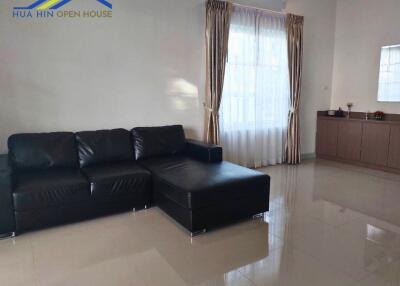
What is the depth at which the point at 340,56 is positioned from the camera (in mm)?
5656

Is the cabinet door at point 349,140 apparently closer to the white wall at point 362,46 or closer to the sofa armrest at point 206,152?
the white wall at point 362,46

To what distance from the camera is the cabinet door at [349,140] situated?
5.11 metres

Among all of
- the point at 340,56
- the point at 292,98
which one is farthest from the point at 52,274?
the point at 340,56

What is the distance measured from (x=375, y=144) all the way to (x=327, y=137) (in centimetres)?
91

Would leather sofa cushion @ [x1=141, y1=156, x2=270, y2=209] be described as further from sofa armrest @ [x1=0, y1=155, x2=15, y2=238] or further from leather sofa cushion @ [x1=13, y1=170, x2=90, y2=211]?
sofa armrest @ [x1=0, y1=155, x2=15, y2=238]

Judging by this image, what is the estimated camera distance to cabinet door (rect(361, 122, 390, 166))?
472 cm

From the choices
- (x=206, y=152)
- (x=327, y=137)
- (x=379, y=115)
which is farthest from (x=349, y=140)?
(x=206, y=152)

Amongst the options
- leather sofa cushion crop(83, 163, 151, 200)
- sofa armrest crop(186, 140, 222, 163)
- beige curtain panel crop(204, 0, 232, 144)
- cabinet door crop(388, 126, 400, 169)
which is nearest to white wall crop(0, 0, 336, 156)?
beige curtain panel crop(204, 0, 232, 144)

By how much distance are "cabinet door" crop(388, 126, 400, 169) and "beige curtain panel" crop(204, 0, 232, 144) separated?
275 centimetres

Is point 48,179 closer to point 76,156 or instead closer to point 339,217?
point 76,156

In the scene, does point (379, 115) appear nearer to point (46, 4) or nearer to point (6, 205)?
point (46, 4)

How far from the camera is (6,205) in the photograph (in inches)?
99.5

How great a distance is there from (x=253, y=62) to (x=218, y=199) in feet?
9.22

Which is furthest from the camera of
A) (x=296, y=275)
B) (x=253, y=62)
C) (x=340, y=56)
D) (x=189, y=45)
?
(x=340, y=56)
